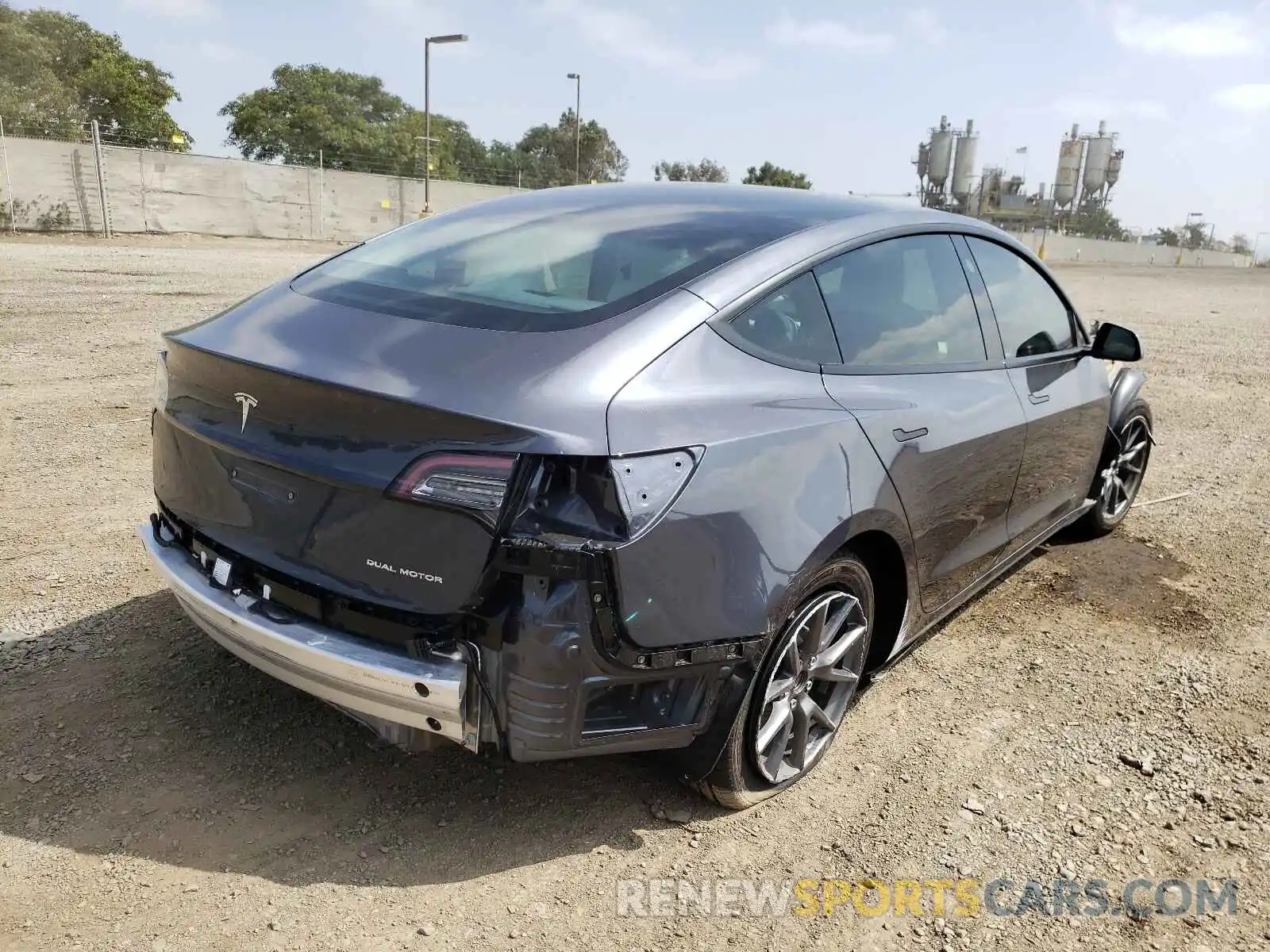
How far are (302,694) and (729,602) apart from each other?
1609mm

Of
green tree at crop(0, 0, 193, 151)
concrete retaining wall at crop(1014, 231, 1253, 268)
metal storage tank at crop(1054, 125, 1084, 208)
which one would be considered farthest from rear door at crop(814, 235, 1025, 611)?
metal storage tank at crop(1054, 125, 1084, 208)

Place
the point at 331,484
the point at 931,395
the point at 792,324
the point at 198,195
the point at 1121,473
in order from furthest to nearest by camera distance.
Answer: the point at 198,195 < the point at 1121,473 < the point at 931,395 < the point at 792,324 < the point at 331,484

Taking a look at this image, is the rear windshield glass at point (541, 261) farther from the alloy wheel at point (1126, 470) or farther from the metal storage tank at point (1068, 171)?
the metal storage tank at point (1068, 171)

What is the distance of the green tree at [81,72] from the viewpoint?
4672 centimetres

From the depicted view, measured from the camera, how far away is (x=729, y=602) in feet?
7.54

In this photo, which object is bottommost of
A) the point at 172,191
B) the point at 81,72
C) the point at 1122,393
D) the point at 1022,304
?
the point at 1122,393

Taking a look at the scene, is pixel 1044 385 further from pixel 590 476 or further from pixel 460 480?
pixel 460 480

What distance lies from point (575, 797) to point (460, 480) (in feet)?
3.85

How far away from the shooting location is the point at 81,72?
53.4 meters

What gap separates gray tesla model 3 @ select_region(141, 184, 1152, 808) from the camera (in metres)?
2.10

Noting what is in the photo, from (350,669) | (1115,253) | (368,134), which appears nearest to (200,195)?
(350,669)

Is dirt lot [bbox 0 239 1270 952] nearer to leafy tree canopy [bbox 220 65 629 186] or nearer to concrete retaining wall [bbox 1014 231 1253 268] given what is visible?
leafy tree canopy [bbox 220 65 629 186]

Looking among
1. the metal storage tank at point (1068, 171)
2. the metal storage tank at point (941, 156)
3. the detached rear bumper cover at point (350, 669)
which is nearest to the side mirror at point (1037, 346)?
the detached rear bumper cover at point (350, 669)

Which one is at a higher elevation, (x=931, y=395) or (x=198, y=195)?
(x=198, y=195)
